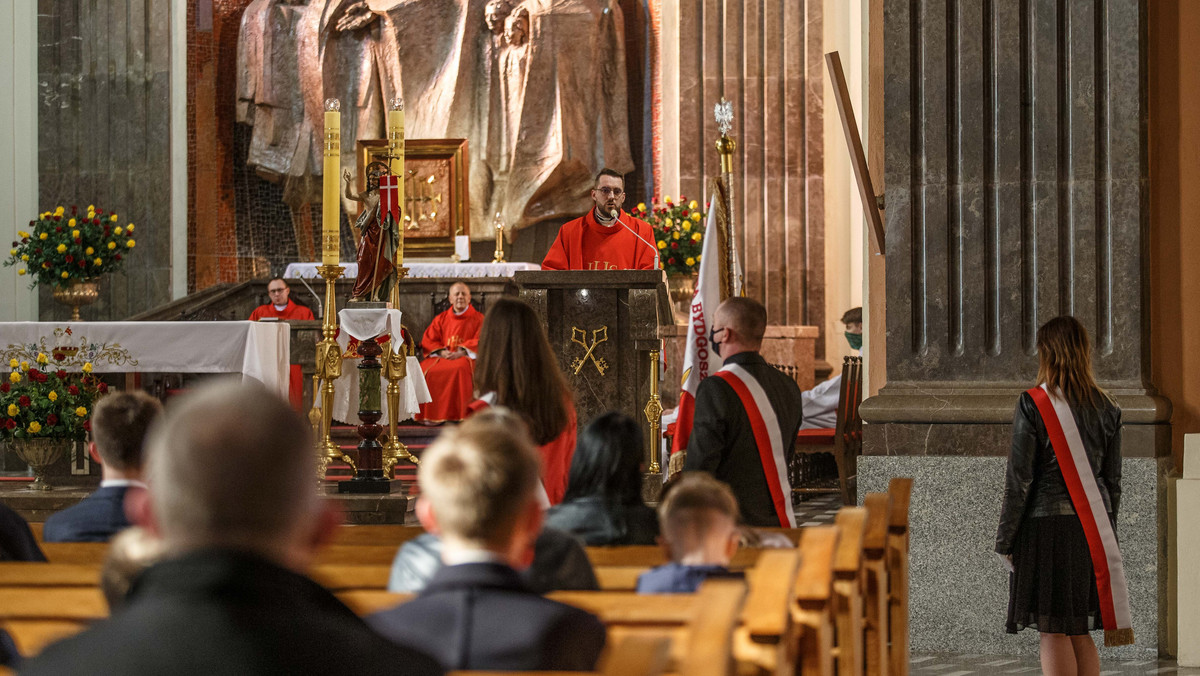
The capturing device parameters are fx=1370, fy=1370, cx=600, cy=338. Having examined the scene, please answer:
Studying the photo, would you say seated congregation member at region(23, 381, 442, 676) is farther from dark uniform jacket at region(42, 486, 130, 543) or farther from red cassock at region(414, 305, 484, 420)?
red cassock at region(414, 305, 484, 420)

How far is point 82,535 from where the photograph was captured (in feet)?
10.4

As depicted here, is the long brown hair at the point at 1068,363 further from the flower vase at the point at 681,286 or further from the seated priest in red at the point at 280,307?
the seated priest in red at the point at 280,307

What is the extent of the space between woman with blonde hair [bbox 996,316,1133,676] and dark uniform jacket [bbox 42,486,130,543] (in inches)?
109

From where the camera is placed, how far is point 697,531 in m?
2.47

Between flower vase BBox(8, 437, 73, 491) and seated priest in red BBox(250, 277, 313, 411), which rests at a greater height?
seated priest in red BBox(250, 277, 313, 411)

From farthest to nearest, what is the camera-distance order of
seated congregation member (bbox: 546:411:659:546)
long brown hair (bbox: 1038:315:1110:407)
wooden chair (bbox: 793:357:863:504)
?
wooden chair (bbox: 793:357:863:504), long brown hair (bbox: 1038:315:1110:407), seated congregation member (bbox: 546:411:659:546)

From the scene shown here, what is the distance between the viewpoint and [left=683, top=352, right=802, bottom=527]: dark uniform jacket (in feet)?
12.9

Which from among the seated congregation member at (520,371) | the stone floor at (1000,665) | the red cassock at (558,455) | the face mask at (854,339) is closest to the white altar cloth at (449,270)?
the face mask at (854,339)

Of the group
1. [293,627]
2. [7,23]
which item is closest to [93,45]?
[7,23]

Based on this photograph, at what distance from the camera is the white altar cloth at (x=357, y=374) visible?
7.52m

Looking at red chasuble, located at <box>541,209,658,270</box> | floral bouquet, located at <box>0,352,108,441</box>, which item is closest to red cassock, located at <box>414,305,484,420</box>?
red chasuble, located at <box>541,209,658,270</box>

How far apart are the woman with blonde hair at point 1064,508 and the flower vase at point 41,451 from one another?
192 inches

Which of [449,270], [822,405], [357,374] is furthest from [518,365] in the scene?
[449,270]

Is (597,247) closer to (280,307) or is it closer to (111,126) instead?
(280,307)
